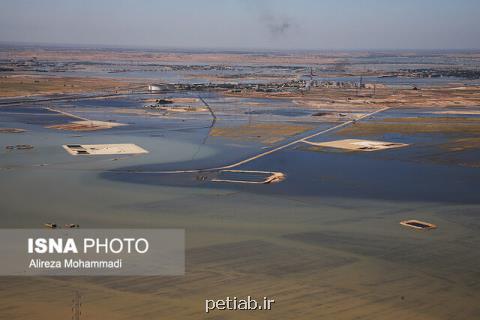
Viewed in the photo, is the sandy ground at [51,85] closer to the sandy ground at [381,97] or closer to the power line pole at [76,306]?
the sandy ground at [381,97]

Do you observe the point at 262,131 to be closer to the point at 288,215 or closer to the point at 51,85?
the point at 288,215

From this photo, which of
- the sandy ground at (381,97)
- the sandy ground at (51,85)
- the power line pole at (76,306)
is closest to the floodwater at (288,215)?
the power line pole at (76,306)

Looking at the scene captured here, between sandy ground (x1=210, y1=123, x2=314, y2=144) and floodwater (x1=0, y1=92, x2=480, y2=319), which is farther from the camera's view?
sandy ground (x1=210, y1=123, x2=314, y2=144)

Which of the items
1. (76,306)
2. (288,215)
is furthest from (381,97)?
(76,306)

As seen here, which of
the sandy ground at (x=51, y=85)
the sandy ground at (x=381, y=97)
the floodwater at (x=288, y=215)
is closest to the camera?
the floodwater at (x=288, y=215)

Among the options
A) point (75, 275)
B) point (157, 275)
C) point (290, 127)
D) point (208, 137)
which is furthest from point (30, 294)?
point (290, 127)

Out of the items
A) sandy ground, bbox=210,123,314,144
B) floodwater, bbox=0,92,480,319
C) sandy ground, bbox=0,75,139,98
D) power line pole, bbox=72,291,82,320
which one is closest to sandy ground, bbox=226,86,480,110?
sandy ground, bbox=210,123,314,144

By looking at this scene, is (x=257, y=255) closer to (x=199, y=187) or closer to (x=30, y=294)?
(x=30, y=294)

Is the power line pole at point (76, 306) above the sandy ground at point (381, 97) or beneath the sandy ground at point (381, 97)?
beneath

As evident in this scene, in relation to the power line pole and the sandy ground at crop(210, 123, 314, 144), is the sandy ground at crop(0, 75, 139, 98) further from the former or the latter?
the power line pole

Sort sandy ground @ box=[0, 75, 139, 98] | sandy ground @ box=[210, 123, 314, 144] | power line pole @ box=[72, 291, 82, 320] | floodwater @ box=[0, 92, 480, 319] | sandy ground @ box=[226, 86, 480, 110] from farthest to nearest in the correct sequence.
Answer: sandy ground @ box=[0, 75, 139, 98] < sandy ground @ box=[226, 86, 480, 110] < sandy ground @ box=[210, 123, 314, 144] < floodwater @ box=[0, 92, 480, 319] < power line pole @ box=[72, 291, 82, 320]
